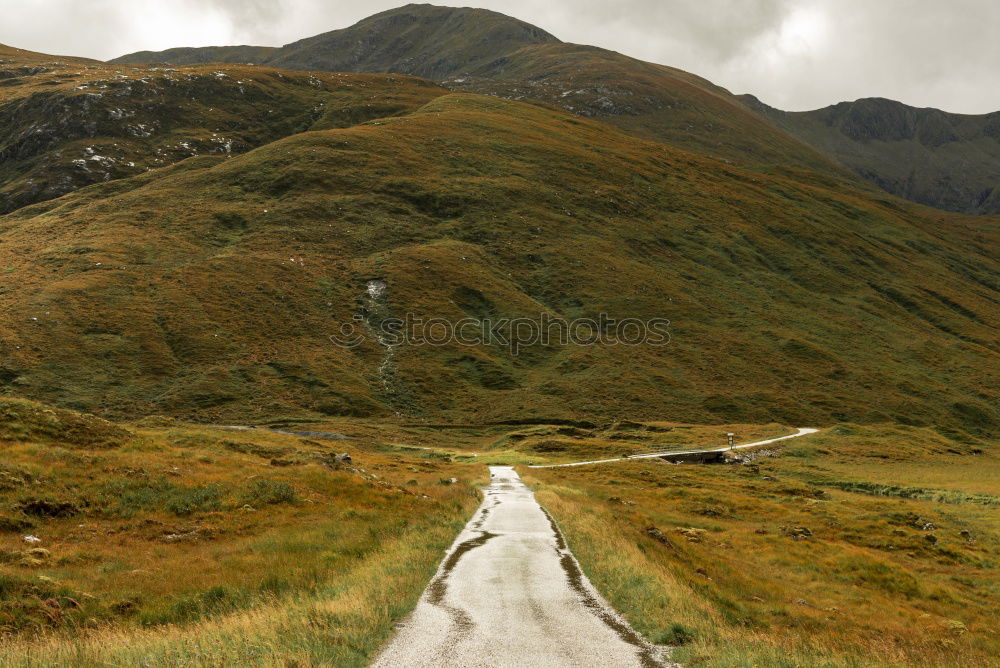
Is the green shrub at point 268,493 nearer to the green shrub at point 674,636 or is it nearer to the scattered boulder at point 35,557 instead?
the scattered boulder at point 35,557

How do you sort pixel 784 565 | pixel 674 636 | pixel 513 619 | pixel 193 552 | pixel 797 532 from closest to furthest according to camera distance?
pixel 674 636 < pixel 513 619 < pixel 193 552 < pixel 784 565 < pixel 797 532

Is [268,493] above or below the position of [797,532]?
above

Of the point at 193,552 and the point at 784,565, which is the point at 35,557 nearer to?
the point at 193,552

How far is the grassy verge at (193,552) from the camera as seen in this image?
1143 cm

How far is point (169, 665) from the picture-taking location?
9.75 m

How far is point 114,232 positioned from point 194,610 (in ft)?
488

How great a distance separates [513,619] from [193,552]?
42.3 feet

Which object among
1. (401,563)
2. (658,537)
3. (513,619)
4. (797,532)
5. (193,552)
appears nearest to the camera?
(513,619)

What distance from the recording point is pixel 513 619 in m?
13.0

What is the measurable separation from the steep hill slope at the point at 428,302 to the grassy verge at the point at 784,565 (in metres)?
63.7

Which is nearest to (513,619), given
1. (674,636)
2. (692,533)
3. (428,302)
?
(674,636)

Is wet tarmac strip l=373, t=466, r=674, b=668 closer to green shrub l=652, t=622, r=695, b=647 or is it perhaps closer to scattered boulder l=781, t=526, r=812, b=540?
green shrub l=652, t=622, r=695, b=647

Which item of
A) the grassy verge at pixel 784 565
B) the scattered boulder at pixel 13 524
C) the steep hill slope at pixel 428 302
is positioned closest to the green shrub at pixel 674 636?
the grassy verge at pixel 784 565

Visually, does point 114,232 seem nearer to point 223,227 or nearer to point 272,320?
point 223,227
